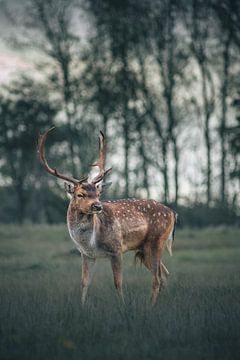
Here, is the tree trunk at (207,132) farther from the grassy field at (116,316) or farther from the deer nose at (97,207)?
the deer nose at (97,207)

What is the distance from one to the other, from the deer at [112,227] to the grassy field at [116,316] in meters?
0.36

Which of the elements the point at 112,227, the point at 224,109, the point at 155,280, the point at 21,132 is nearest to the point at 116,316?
the point at 155,280

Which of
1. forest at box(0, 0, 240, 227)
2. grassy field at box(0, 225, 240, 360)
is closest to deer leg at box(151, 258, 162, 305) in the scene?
grassy field at box(0, 225, 240, 360)

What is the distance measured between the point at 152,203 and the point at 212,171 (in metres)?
18.1

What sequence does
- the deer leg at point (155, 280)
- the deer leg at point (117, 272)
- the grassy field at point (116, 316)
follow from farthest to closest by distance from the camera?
the deer leg at point (155, 280)
the deer leg at point (117, 272)
the grassy field at point (116, 316)

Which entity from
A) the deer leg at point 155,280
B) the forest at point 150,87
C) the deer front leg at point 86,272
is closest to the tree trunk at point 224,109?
the forest at point 150,87

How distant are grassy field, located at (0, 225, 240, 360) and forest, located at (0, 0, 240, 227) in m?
13.5

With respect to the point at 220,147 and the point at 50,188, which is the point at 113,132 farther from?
the point at 50,188

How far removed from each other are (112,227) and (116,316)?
2147 millimetres

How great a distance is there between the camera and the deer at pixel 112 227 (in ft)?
31.8

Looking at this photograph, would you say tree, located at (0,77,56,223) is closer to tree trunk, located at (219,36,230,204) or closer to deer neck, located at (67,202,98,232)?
tree trunk, located at (219,36,230,204)

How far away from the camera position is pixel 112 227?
33.2ft

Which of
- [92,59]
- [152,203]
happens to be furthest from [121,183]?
[152,203]

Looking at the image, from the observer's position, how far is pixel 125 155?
2770 cm
